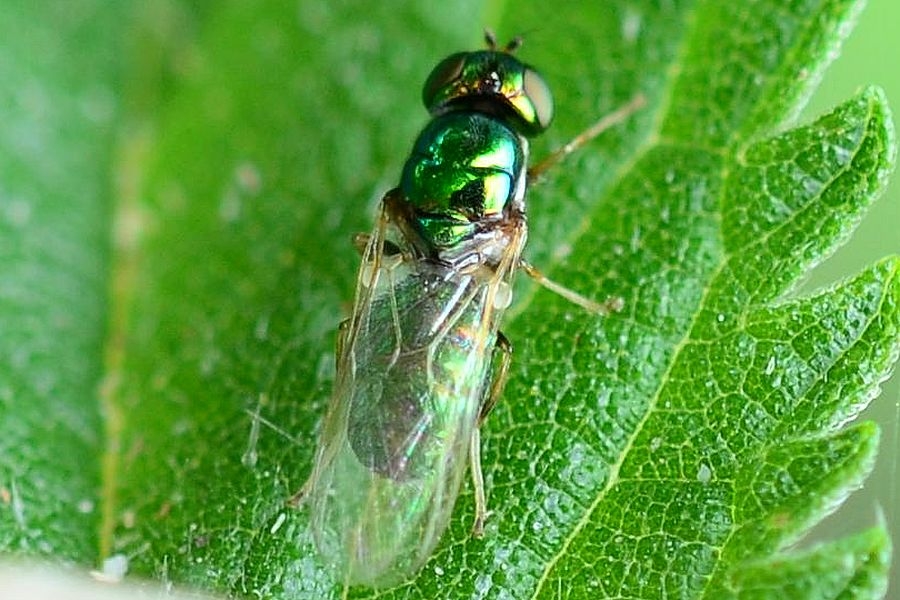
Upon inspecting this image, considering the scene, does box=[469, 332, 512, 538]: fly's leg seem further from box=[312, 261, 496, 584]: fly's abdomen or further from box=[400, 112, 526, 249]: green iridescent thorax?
box=[400, 112, 526, 249]: green iridescent thorax

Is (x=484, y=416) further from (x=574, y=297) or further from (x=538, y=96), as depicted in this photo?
(x=538, y=96)

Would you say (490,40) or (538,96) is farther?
(490,40)

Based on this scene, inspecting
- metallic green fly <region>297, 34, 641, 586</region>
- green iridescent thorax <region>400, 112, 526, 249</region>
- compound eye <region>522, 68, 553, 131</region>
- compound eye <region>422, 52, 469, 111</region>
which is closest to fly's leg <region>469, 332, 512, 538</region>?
metallic green fly <region>297, 34, 641, 586</region>

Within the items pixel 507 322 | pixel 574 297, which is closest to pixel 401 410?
pixel 507 322

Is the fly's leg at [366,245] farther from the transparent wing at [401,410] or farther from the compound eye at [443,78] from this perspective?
the compound eye at [443,78]

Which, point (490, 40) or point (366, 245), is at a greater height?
point (490, 40)

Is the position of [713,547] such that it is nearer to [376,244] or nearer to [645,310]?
[645,310]

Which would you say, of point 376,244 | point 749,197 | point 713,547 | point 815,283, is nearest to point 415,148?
point 376,244

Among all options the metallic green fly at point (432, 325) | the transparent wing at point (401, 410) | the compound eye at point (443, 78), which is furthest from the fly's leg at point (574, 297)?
the compound eye at point (443, 78)
